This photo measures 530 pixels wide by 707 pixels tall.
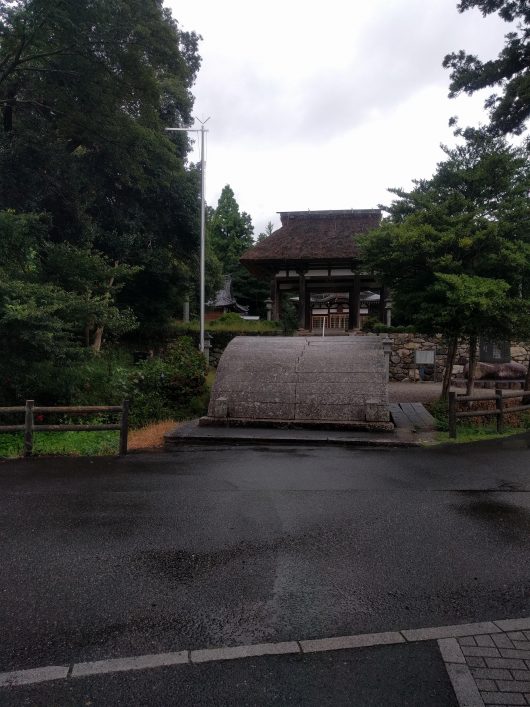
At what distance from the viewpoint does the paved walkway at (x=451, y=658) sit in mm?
2430

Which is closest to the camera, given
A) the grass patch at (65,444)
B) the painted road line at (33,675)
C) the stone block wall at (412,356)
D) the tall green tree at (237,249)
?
the painted road line at (33,675)

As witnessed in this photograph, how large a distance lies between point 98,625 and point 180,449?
5660 millimetres

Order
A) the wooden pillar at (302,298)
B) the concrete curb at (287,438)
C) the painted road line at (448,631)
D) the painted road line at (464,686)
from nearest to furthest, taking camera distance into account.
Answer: the painted road line at (464,686) < the painted road line at (448,631) < the concrete curb at (287,438) < the wooden pillar at (302,298)

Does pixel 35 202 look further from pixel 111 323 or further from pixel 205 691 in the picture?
pixel 205 691

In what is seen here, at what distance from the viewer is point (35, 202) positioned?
1391 cm

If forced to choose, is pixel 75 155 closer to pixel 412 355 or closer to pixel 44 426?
pixel 44 426

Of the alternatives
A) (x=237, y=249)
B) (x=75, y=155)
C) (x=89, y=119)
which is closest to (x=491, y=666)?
(x=89, y=119)

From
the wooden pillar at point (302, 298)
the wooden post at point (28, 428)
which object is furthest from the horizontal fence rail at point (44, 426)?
the wooden pillar at point (302, 298)

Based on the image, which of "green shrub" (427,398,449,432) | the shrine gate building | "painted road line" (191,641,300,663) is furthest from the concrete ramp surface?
the shrine gate building

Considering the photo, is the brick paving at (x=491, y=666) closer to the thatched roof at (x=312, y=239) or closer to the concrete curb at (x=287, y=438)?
the concrete curb at (x=287, y=438)

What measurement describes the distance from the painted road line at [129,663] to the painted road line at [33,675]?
2.6 inches

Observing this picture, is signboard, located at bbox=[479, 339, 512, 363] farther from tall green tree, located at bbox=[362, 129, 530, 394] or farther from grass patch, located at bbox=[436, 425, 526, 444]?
grass patch, located at bbox=[436, 425, 526, 444]

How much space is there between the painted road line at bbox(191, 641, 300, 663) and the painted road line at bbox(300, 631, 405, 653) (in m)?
0.08

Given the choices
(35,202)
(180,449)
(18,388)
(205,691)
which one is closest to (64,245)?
(35,202)
